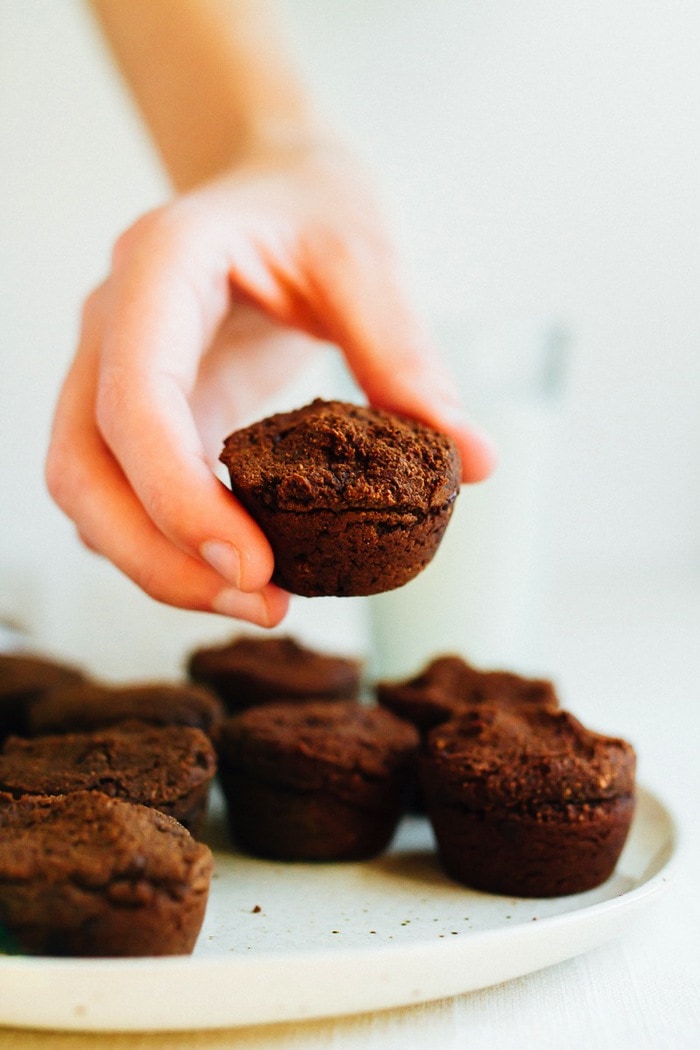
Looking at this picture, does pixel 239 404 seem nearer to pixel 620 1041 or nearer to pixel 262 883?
pixel 262 883

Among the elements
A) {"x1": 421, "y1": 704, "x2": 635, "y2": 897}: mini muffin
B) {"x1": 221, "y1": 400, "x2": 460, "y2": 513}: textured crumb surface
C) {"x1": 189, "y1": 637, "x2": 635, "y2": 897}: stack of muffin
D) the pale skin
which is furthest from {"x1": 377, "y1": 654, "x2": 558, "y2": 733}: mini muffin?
{"x1": 221, "y1": 400, "x2": 460, "y2": 513}: textured crumb surface

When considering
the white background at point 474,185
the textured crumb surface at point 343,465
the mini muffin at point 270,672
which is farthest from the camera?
the white background at point 474,185

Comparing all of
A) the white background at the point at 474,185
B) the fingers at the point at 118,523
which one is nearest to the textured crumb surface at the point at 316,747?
the fingers at the point at 118,523

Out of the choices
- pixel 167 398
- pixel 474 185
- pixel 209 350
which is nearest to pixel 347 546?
pixel 167 398

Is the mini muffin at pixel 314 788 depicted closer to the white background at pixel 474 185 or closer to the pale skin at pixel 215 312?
the pale skin at pixel 215 312

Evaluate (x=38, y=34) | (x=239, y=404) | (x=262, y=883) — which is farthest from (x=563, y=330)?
(x=38, y=34)

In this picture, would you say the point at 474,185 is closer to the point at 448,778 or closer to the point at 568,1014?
the point at 448,778

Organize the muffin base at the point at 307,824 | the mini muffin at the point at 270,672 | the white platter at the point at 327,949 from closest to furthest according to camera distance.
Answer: the white platter at the point at 327,949 → the muffin base at the point at 307,824 → the mini muffin at the point at 270,672
